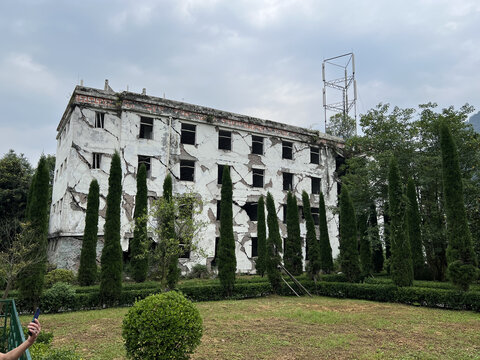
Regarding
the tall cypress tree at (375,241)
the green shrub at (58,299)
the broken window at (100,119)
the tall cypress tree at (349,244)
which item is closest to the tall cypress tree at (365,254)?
the tall cypress tree at (375,241)

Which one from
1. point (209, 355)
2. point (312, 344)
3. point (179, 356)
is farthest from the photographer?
point (312, 344)

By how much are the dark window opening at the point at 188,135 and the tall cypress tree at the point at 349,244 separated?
11979 millimetres

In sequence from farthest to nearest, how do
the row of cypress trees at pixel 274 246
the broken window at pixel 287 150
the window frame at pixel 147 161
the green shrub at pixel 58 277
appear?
the broken window at pixel 287 150, the window frame at pixel 147 161, the row of cypress trees at pixel 274 246, the green shrub at pixel 58 277

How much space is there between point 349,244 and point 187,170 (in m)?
12.7

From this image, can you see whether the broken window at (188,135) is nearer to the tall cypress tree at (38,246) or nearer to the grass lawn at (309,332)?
the tall cypress tree at (38,246)

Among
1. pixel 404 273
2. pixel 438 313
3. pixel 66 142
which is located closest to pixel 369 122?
pixel 404 273

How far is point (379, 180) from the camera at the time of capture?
22.3 metres

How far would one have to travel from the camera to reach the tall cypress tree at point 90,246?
691 inches

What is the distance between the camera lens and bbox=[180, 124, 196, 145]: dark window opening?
25422 millimetres

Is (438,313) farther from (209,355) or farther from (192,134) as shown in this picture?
(192,134)

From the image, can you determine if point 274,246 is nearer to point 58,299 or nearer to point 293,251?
point 293,251

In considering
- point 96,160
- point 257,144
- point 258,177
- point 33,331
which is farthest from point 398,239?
point 96,160

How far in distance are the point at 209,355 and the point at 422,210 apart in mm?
17883

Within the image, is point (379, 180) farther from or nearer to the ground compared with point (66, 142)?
nearer to the ground
